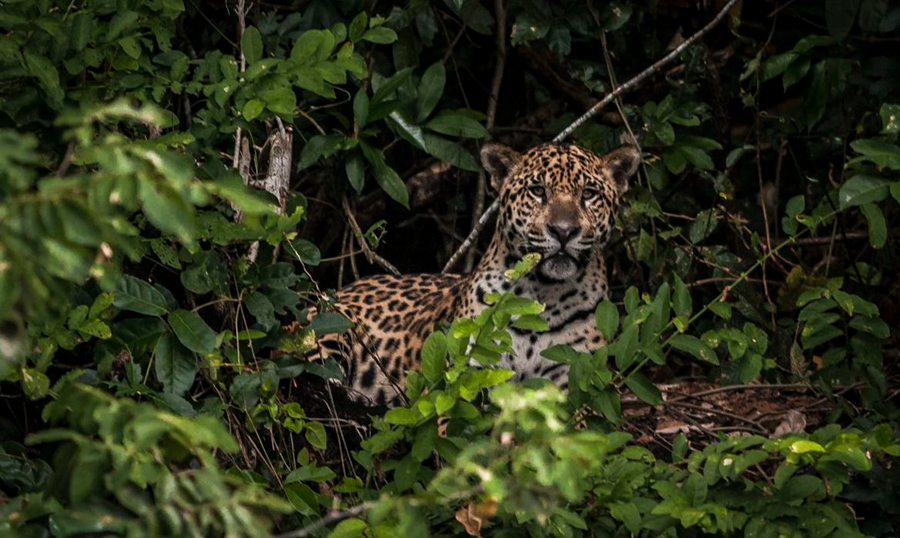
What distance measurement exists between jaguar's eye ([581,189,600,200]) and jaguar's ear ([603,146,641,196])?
263 mm

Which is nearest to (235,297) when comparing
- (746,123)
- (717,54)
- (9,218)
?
(9,218)

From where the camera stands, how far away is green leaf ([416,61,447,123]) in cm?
668

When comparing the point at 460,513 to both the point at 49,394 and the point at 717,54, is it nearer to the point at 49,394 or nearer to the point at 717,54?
the point at 49,394

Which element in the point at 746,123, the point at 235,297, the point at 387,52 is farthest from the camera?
the point at 746,123

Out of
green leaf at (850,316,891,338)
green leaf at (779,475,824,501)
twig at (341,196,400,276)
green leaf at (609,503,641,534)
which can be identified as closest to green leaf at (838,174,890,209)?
green leaf at (850,316,891,338)

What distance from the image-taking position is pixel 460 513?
14.5 feet

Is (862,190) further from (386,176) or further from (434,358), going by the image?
(386,176)

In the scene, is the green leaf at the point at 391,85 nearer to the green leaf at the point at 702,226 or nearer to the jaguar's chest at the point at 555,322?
the jaguar's chest at the point at 555,322

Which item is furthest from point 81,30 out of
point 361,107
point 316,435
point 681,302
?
point 681,302

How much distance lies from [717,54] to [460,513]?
4429 mm

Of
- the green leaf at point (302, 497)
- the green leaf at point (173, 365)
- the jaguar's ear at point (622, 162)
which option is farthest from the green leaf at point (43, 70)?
the jaguar's ear at point (622, 162)

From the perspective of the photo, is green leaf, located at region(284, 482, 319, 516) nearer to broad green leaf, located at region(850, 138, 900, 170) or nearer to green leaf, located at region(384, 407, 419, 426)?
green leaf, located at region(384, 407, 419, 426)

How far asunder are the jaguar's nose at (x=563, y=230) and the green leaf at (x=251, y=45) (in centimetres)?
157

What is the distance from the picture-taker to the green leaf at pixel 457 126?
6.72m
